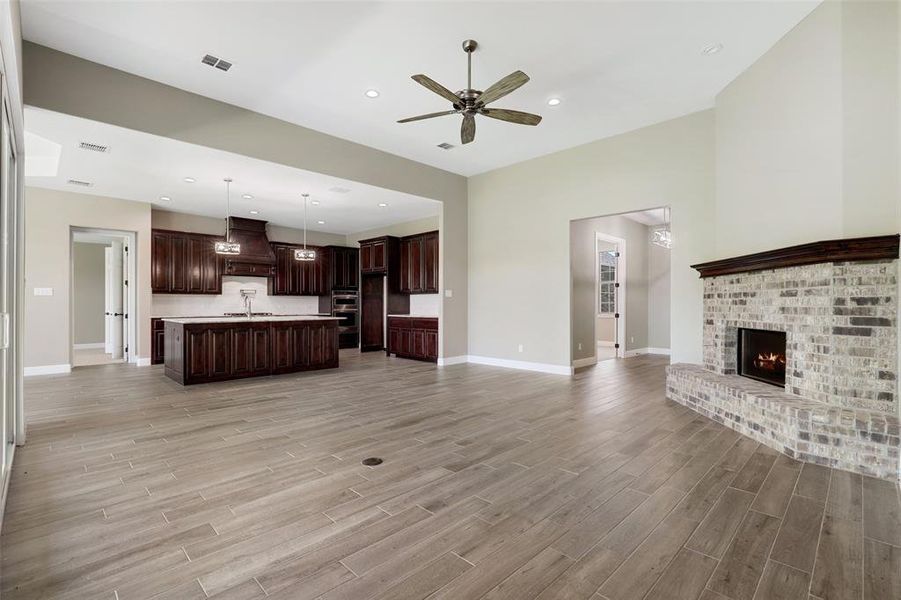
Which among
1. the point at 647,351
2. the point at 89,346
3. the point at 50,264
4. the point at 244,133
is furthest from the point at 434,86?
the point at 89,346

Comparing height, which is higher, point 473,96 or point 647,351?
point 473,96

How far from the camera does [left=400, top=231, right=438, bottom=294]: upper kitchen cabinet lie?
8.46 metres

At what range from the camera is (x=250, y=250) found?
910 cm

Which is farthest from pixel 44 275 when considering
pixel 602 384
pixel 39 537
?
pixel 602 384

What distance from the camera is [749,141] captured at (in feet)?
13.7

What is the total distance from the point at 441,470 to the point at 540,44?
3.74 meters

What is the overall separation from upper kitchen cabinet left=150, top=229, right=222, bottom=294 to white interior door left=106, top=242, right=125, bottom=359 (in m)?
1.26

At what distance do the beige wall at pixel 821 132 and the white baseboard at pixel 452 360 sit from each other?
4.66 meters

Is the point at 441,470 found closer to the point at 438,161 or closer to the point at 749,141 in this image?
the point at 749,141

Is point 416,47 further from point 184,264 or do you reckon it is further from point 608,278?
point 608,278

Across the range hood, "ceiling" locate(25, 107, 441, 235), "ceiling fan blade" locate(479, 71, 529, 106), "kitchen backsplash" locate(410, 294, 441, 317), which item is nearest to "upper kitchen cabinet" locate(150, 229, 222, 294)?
the range hood

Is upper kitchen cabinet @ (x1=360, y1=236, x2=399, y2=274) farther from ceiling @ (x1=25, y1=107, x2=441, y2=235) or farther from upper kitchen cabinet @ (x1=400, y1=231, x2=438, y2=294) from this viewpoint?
ceiling @ (x1=25, y1=107, x2=441, y2=235)

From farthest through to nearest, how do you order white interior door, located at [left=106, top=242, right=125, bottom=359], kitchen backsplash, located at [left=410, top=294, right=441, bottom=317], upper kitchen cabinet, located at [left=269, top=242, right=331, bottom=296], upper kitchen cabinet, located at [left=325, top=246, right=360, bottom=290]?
upper kitchen cabinet, located at [left=325, top=246, right=360, bottom=290] → upper kitchen cabinet, located at [left=269, top=242, right=331, bottom=296] → kitchen backsplash, located at [left=410, top=294, right=441, bottom=317] → white interior door, located at [left=106, top=242, right=125, bottom=359]

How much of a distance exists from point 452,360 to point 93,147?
5850mm
